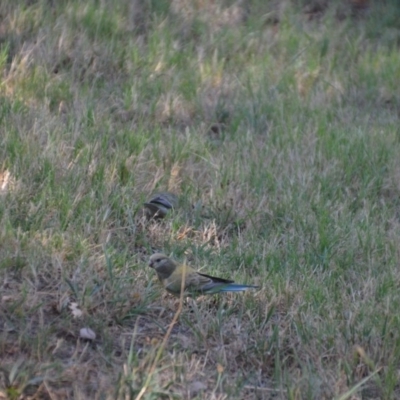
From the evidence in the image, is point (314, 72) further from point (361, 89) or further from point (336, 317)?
point (336, 317)

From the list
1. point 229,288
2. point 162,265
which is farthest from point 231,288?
point 162,265

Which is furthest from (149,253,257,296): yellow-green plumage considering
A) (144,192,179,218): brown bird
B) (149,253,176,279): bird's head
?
(144,192,179,218): brown bird

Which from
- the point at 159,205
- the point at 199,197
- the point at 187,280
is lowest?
the point at 199,197

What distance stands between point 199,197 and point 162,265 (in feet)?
4.12

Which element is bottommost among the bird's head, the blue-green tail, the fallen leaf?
the fallen leaf

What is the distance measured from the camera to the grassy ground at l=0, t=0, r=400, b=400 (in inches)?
152

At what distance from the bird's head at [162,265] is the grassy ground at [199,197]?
0.10m

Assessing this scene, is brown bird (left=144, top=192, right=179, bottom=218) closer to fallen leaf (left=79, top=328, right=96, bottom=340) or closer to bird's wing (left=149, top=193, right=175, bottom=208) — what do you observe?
bird's wing (left=149, top=193, right=175, bottom=208)

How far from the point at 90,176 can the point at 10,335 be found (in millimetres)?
1646

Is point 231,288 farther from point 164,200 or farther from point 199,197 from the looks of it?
point 199,197

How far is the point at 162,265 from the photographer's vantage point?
4.32 metres

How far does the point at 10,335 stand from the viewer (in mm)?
3793

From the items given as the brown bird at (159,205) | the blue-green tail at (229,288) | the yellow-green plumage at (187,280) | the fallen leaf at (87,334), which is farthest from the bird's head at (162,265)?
the brown bird at (159,205)

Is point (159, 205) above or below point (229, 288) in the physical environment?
below
